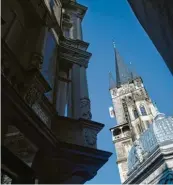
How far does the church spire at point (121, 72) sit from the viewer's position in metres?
53.9

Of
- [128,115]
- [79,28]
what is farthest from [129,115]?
[79,28]

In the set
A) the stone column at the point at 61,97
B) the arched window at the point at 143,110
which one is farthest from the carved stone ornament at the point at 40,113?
the arched window at the point at 143,110

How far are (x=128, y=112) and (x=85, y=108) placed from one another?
37.7 m

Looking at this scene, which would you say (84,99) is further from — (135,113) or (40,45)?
(135,113)

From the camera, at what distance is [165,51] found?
288 centimetres

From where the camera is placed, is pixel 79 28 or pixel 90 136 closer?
pixel 90 136

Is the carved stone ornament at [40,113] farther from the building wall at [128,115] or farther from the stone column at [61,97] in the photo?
the building wall at [128,115]

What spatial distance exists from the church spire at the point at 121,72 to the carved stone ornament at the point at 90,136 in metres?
47.0

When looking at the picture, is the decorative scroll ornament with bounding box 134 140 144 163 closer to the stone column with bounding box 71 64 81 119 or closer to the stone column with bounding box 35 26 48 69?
the stone column with bounding box 71 64 81 119

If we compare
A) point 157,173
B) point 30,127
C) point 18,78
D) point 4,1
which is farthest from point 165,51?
point 157,173

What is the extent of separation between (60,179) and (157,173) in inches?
684

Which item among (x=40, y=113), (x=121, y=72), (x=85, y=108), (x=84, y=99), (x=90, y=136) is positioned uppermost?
(x=121, y=72)

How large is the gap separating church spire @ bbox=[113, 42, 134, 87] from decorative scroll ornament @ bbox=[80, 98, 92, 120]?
46.1 meters

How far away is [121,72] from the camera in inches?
2282
